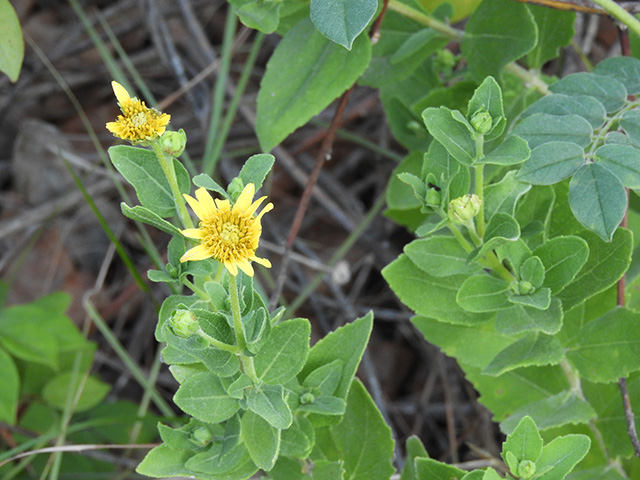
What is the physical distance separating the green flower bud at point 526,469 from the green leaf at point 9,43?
70.1 inches

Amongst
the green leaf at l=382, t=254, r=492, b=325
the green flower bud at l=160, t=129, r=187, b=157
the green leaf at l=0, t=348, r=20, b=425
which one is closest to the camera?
the green flower bud at l=160, t=129, r=187, b=157

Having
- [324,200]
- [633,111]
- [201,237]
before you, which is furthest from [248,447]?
[324,200]

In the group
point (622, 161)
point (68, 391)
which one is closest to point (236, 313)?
point (622, 161)

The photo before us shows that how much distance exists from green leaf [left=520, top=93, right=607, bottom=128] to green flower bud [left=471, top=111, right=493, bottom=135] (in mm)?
407

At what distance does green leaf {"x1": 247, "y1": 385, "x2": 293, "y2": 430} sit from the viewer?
60.4 inches

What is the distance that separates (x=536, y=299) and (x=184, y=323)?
87 cm

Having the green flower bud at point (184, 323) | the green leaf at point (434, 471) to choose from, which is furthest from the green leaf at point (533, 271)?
the green flower bud at point (184, 323)

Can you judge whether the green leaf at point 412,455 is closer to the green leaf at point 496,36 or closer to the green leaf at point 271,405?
the green leaf at point 271,405

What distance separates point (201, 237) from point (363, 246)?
7.53 feet

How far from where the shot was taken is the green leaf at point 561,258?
179cm

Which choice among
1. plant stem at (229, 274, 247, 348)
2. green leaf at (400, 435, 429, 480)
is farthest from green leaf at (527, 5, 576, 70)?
plant stem at (229, 274, 247, 348)

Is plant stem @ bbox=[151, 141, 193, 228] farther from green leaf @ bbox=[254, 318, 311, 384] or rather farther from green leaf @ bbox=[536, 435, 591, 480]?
green leaf @ bbox=[536, 435, 591, 480]

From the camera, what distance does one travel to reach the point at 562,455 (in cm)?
165

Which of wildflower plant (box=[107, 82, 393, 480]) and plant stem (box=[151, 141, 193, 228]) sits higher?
plant stem (box=[151, 141, 193, 228])
